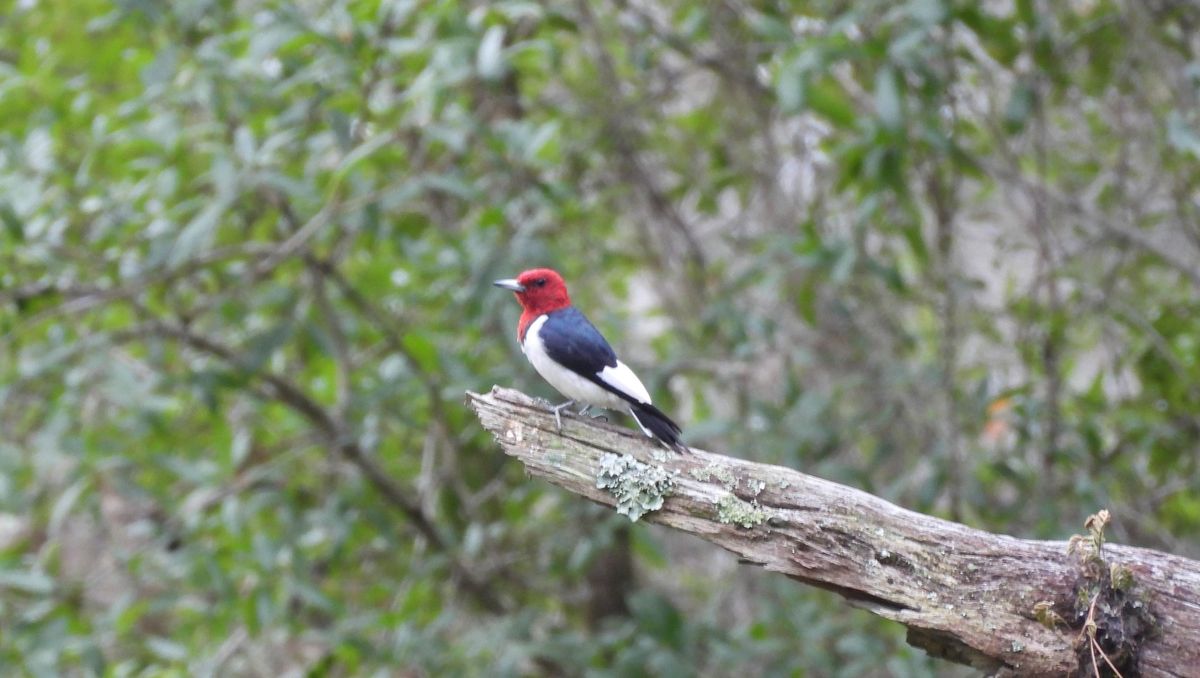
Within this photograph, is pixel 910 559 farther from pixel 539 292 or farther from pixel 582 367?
pixel 539 292

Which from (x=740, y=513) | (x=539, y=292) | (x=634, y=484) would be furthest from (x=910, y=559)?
(x=539, y=292)

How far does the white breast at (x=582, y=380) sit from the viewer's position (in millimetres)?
3256

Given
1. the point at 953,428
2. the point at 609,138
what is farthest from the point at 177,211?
the point at 953,428

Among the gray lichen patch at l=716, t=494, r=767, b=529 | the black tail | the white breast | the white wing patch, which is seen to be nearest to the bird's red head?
the white breast

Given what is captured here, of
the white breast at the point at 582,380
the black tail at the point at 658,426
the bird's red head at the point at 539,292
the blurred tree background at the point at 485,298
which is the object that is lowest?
the blurred tree background at the point at 485,298

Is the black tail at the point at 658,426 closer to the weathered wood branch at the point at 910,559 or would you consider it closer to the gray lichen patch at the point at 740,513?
the weathered wood branch at the point at 910,559

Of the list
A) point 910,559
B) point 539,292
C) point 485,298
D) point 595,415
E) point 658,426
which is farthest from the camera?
point 485,298

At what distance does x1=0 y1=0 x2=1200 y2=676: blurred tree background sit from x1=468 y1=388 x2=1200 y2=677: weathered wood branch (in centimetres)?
219

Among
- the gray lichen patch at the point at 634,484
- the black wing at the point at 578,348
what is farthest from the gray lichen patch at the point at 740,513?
the black wing at the point at 578,348

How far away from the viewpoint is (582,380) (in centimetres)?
339

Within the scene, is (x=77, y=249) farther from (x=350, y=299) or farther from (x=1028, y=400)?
(x=1028, y=400)

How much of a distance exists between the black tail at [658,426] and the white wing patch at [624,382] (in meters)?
0.05

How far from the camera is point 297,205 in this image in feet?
17.6

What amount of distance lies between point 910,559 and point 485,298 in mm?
2862
